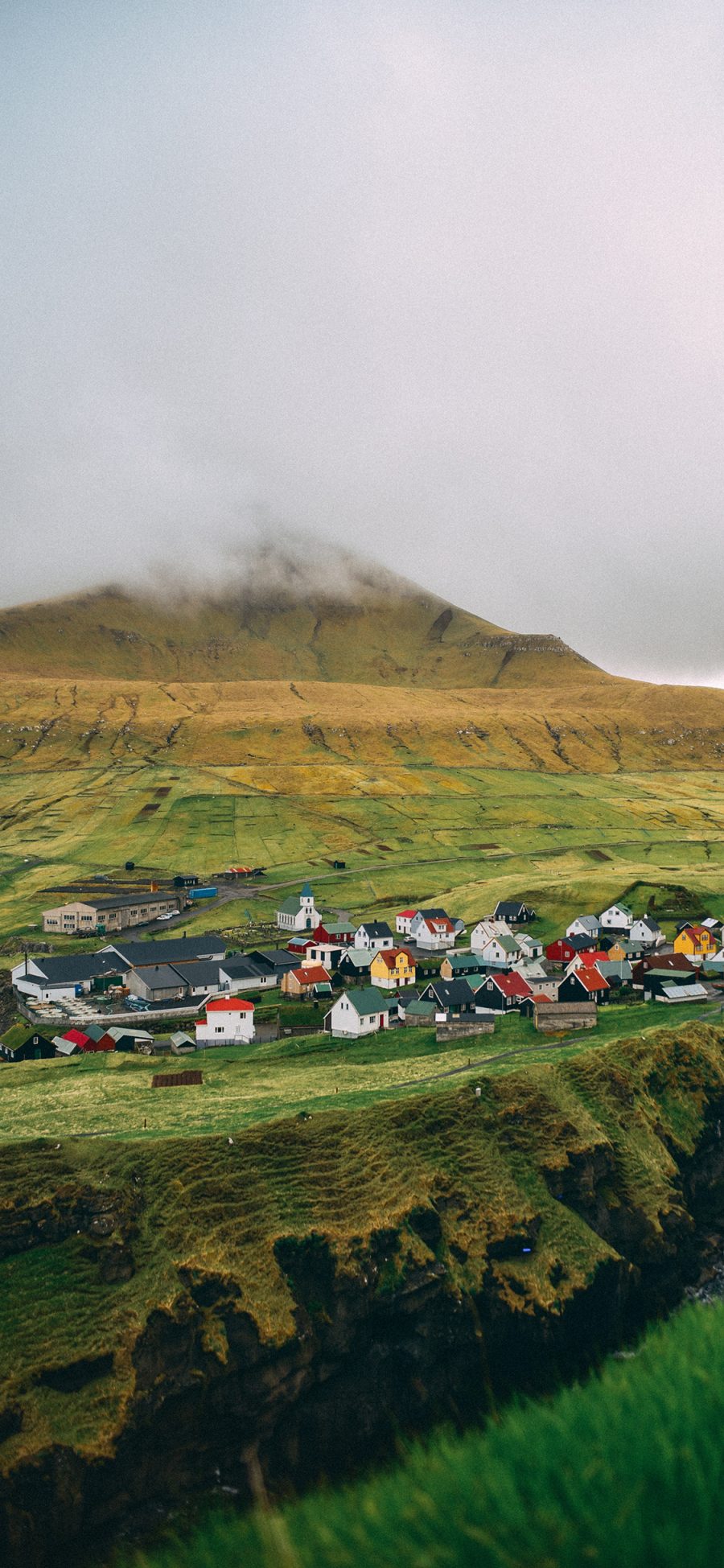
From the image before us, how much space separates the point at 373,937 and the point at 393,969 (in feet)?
56.4

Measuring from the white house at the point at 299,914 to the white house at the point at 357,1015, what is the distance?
49.4m

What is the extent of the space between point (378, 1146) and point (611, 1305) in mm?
13673

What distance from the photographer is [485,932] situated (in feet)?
384

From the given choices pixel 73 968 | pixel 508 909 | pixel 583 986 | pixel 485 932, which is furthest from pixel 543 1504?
pixel 508 909

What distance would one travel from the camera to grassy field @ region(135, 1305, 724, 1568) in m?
5.12

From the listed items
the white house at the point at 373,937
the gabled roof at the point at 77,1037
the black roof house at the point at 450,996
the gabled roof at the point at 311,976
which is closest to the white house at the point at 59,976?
the gabled roof at the point at 77,1037

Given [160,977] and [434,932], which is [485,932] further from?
[160,977]

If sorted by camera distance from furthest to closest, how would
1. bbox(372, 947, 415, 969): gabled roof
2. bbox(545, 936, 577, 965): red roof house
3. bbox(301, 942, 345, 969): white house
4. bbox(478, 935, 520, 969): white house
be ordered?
bbox(301, 942, 345, 969): white house, bbox(545, 936, 577, 965): red roof house, bbox(478, 935, 520, 969): white house, bbox(372, 947, 415, 969): gabled roof

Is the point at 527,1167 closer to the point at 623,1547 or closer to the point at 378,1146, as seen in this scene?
the point at 378,1146

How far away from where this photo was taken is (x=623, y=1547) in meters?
4.99

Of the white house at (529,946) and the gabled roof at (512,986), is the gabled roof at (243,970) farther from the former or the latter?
the white house at (529,946)

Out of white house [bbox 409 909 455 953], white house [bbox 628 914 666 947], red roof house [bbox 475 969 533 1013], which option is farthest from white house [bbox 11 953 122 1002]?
white house [bbox 628 914 666 947]

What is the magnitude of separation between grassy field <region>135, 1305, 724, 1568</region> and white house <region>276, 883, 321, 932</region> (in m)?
129

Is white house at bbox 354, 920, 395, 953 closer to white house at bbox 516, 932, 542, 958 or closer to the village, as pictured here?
the village
